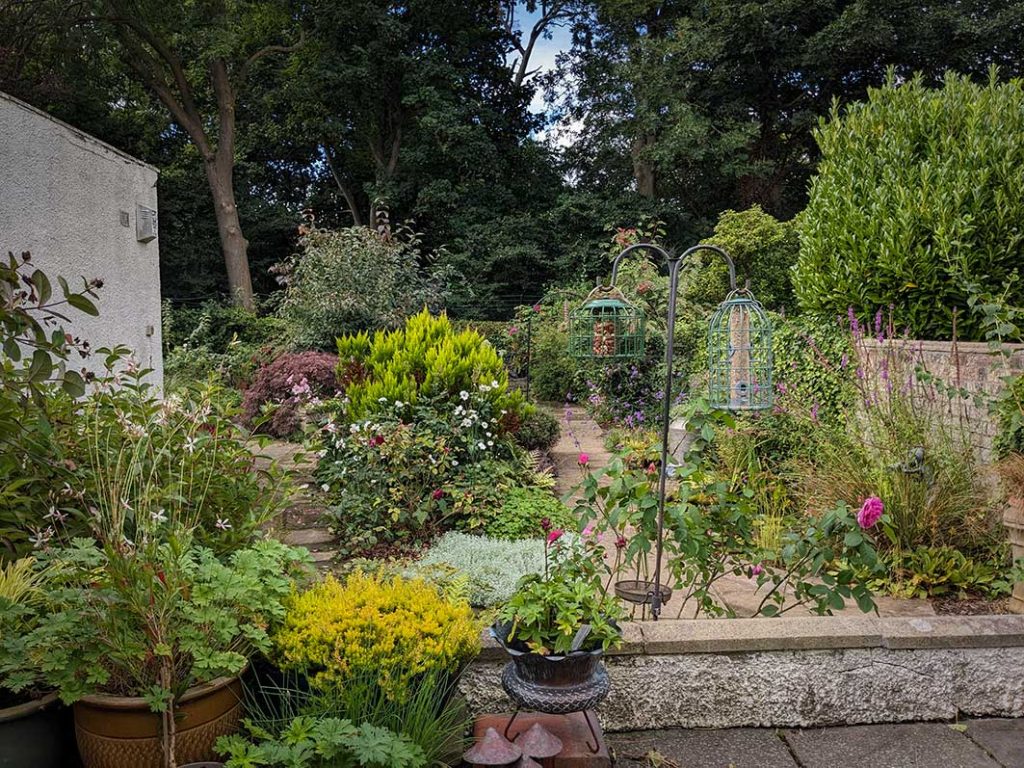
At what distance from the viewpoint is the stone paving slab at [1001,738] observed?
2421 millimetres

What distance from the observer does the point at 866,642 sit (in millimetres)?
2611

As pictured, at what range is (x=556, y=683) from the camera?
213 centimetres

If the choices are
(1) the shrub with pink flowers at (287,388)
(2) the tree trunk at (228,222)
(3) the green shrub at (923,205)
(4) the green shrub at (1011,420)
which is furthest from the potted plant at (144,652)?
(2) the tree trunk at (228,222)

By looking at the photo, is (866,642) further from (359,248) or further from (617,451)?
(359,248)

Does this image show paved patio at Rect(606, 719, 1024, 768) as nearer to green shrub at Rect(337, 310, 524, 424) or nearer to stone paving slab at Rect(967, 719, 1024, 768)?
stone paving slab at Rect(967, 719, 1024, 768)

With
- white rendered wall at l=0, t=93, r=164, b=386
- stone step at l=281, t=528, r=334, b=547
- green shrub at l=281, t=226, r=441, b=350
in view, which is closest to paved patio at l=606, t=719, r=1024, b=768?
stone step at l=281, t=528, r=334, b=547

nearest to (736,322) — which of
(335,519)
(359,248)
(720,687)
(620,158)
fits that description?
(720,687)

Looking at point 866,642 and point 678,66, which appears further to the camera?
point 678,66

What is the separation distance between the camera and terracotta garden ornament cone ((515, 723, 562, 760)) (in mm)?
1986

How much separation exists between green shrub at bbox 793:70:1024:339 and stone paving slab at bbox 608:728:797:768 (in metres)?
2.98

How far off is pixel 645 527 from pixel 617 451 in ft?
1.14

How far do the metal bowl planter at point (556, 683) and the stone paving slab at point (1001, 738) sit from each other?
1.45m

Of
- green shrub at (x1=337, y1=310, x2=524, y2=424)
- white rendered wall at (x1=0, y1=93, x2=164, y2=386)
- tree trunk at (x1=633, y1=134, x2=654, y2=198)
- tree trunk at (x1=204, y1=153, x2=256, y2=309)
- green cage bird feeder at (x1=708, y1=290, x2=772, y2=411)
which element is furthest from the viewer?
tree trunk at (x1=633, y1=134, x2=654, y2=198)

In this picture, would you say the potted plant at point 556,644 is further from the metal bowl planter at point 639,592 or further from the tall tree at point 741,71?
the tall tree at point 741,71
